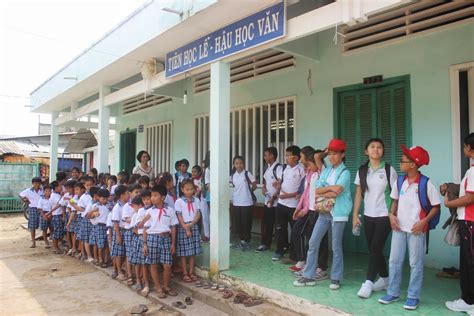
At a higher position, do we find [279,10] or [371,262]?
[279,10]

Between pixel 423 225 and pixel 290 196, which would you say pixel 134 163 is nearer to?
pixel 290 196

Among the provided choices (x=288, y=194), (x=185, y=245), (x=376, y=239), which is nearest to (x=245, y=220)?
(x=288, y=194)

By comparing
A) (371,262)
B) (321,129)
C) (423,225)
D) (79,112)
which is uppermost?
(79,112)

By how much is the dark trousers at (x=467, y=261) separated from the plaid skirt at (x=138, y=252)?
322 cm

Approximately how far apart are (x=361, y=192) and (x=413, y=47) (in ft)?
7.07

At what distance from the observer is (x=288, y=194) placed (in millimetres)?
4961

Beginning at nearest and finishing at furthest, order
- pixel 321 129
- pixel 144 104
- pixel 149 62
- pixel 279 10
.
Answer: pixel 279 10 → pixel 321 129 → pixel 149 62 → pixel 144 104

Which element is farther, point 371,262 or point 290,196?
point 290,196

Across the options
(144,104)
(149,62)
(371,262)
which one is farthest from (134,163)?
(371,262)

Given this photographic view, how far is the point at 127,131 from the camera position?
439 inches

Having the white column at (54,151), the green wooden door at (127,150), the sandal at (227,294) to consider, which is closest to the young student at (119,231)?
the sandal at (227,294)

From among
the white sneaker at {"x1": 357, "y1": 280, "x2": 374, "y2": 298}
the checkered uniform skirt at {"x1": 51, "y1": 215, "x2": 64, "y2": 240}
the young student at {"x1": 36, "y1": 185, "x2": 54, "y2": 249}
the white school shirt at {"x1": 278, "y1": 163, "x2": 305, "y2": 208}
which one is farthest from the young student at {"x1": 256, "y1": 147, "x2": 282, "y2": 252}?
the young student at {"x1": 36, "y1": 185, "x2": 54, "y2": 249}

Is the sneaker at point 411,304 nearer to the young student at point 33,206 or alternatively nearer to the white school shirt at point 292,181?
the white school shirt at point 292,181

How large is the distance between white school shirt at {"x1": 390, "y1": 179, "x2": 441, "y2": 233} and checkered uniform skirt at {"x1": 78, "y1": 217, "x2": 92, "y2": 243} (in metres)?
4.70
